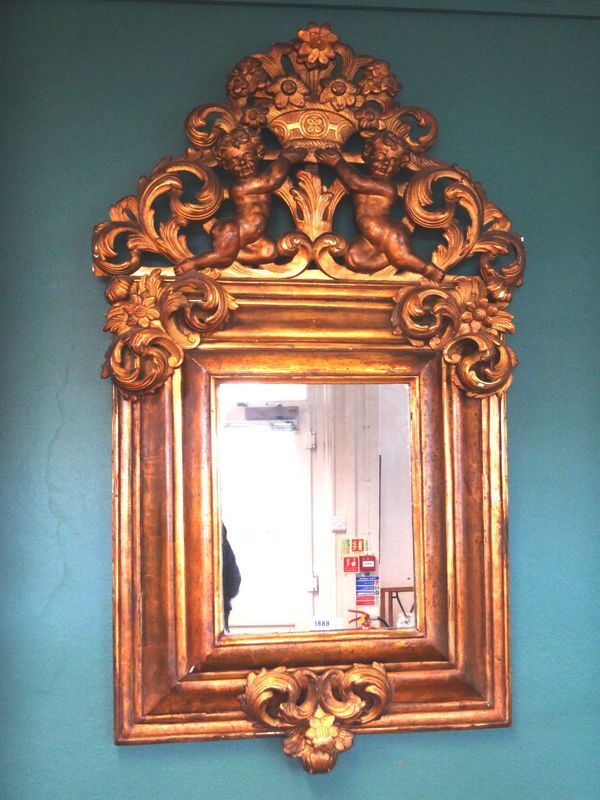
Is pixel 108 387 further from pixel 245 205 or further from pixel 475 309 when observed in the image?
pixel 475 309

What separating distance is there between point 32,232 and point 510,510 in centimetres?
107

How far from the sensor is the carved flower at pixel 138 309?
1.58 meters

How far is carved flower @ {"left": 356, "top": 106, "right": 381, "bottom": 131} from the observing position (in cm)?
164

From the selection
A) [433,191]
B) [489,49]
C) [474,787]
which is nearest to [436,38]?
[489,49]

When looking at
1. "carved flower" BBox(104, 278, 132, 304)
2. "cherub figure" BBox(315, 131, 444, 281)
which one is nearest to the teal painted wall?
"carved flower" BBox(104, 278, 132, 304)

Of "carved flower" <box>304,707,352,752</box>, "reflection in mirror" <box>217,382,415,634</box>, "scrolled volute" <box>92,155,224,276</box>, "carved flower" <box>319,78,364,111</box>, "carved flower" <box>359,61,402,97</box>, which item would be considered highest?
"carved flower" <box>359,61,402,97</box>

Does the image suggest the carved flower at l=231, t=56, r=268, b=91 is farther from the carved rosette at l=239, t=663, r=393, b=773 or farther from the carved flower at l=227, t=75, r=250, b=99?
the carved rosette at l=239, t=663, r=393, b=773

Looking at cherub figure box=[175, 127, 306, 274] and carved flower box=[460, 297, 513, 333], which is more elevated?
cherub figure box=[175, 127, 306, 274]

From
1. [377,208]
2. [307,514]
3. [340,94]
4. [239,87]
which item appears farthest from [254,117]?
[307,514]

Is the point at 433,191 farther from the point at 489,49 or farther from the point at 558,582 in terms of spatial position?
the point at 558,582

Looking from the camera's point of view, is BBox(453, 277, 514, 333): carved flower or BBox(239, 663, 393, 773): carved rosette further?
BBox(453, 277, 514, 333): carved flower

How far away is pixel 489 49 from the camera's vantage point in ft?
5.86

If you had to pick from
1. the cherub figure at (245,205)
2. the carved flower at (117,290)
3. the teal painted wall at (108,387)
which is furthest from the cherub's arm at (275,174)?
the carved flower at (117,290)

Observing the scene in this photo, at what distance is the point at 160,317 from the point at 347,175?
0.44 meters
